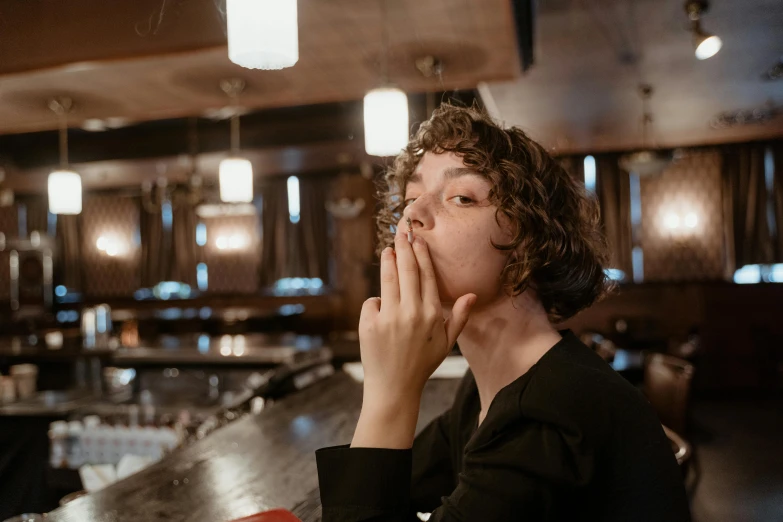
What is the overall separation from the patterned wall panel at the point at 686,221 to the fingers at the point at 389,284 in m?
7.97

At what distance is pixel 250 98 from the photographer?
3951mm

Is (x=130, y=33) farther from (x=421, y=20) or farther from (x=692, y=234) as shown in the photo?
(x=692, y=234)

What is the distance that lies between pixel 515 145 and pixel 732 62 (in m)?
4.40

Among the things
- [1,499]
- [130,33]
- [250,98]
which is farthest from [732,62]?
[1,499]

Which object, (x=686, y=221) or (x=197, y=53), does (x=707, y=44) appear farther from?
(x=686, y=221)

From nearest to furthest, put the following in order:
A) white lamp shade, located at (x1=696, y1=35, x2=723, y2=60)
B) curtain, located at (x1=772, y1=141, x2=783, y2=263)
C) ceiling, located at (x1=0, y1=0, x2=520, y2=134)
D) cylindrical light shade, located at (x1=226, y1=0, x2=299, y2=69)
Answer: cylindrical light shade, located at (x1=226, y1=0, x2=299, y2=69) < ceiling, located at (x1=0, y1=0, x2=520, y2=134) < white lamp shade, located at (x1=696, y1=35, x2=723, y2=60) < curtain, located at (x1=772, y1=141, x2=783, y2=263)

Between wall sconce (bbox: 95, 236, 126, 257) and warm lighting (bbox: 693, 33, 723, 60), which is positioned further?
wall sconce (bbox: 95, 236, 126, 257)

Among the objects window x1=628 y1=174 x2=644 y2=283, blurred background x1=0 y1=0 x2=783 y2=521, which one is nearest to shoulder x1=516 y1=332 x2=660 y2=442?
blurred background x1=0 y1=0 x2=783 y2=521

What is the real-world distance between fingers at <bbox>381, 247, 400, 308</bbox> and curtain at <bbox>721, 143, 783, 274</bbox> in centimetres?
823

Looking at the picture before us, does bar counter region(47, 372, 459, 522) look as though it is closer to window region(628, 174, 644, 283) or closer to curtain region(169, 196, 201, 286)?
window region(628, 174, 644, 283)

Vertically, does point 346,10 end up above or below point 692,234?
above

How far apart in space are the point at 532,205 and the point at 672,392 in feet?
6.64

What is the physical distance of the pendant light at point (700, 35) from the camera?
305 cm

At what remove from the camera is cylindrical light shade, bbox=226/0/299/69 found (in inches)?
61.3
